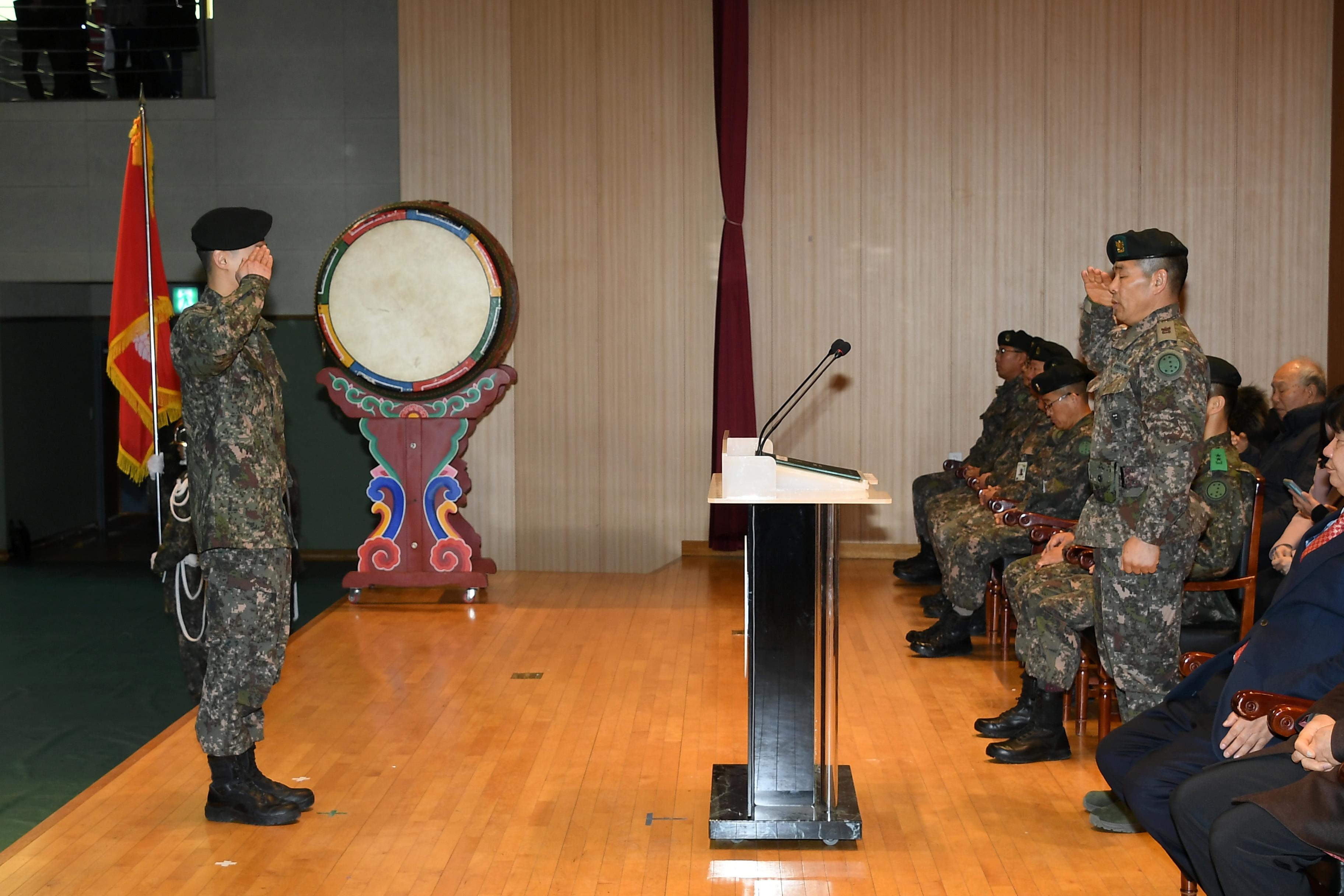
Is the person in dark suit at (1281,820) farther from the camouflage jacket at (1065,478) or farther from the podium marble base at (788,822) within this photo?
the camouflage jacket at (1065,478)

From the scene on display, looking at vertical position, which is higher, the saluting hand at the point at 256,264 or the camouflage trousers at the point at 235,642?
the saluting hand at the point at 256,264

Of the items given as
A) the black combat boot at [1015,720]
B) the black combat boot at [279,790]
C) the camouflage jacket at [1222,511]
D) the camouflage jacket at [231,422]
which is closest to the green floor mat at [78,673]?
the black combat boot at [279,790]

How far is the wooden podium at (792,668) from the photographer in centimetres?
301

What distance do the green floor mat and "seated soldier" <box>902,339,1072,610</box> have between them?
117 inches

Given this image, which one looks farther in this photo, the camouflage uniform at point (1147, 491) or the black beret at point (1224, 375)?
the black beret at point (1224, 375)

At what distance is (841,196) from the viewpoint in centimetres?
695

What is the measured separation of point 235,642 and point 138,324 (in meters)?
1.44

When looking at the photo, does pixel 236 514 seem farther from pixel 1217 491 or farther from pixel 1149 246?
pixel 1217 491

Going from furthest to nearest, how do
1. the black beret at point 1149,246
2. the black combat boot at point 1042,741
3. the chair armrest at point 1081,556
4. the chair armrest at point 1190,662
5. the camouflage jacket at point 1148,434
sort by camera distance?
the black combat boot at point 1042,741, the chair armrest at point 1081,556, the black beret at point 1149,246, the camouflage jacket at point 1148,434, the chair armrest at point 1190,662

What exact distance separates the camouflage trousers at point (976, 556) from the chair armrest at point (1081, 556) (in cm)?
99

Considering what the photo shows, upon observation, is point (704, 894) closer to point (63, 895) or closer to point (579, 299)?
point (63, 895)

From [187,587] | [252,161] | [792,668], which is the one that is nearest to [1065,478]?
[792,668]

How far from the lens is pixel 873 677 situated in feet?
15.1

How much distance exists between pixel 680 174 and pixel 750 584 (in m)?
4.15
